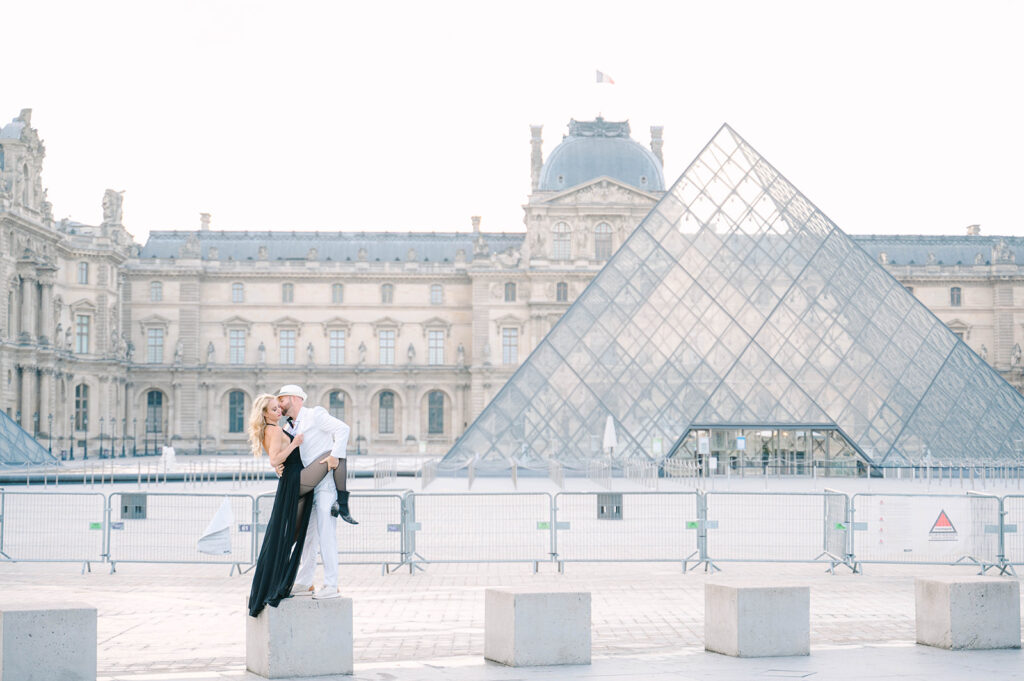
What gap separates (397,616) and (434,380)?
48.7 meters

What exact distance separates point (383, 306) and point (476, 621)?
49.8 metres

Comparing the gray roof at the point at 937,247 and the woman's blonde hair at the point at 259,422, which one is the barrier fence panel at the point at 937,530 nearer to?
the woman's blonde hair at the point at 259,422

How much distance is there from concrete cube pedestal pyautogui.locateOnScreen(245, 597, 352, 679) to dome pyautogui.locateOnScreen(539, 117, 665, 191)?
161 ft

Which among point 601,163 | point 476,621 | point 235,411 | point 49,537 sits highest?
point 601,163

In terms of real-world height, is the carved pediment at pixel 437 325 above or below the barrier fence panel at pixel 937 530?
above

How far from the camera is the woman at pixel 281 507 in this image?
7.20 meters

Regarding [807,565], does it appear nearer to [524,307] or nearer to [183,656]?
[183,656]

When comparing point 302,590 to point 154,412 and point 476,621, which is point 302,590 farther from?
point 154,412

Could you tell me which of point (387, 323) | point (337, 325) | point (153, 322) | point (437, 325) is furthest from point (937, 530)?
point (153, 322)

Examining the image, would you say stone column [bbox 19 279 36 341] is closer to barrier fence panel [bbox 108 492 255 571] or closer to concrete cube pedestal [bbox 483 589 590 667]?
barrier fence panel [bbox 108 492 255 571]

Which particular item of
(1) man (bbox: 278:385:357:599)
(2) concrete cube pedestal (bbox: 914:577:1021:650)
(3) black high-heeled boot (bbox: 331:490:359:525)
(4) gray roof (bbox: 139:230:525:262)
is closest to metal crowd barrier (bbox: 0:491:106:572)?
(1) man (bbox: 278:385:357:599)

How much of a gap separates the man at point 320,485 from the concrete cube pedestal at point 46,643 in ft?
3.74

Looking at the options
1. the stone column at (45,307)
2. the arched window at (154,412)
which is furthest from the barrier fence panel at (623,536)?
the arched window at (154,412)

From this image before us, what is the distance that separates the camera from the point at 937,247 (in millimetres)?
61125
